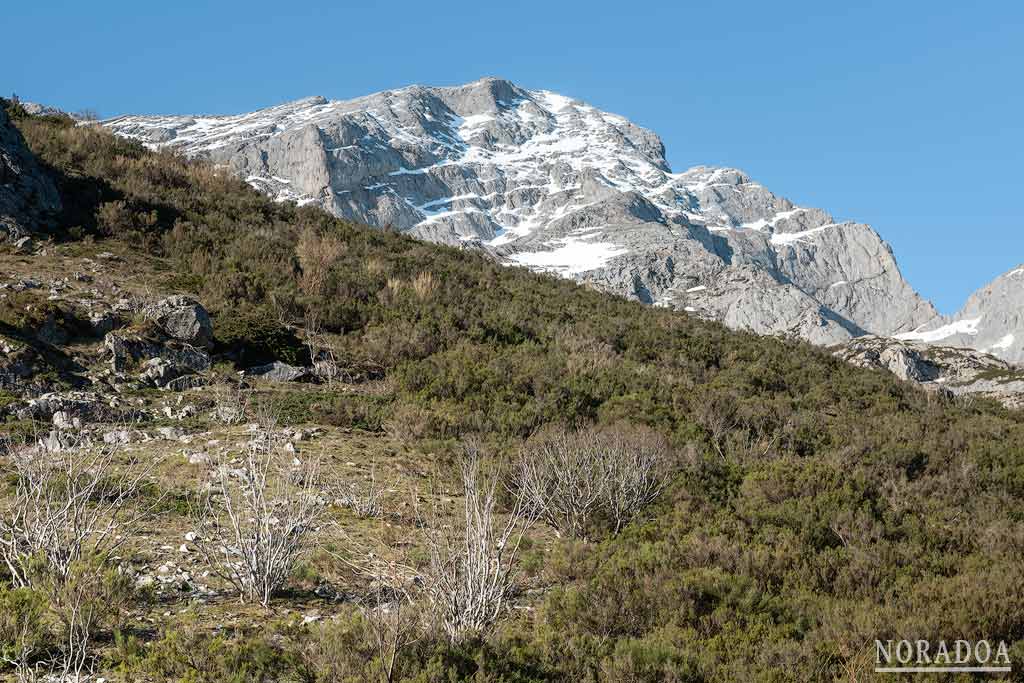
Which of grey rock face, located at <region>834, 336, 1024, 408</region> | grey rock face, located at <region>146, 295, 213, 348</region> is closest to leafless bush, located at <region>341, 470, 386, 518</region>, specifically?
grey rock face, located at <region>146, 295, 213, 348</region>

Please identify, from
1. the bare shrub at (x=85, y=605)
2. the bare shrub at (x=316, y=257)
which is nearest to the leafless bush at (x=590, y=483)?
the bare shrub at (x=85, y=605)

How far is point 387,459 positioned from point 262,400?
2.92 m

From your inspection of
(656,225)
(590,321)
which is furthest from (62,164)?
(656,225)

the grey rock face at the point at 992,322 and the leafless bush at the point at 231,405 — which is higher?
the grey rock face at the point at 992,322

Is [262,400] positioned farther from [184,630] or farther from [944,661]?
[944,661]

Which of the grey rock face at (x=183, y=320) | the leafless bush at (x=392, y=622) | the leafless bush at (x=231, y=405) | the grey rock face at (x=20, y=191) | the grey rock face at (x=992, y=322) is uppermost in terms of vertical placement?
the grey rock face at (x=992, y=322)

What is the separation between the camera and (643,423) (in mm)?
11516

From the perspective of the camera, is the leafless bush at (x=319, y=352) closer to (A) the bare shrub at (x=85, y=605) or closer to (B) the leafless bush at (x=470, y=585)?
(A) the bare shrub at (x=85, y=605)

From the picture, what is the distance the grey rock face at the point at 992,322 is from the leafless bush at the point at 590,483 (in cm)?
16574

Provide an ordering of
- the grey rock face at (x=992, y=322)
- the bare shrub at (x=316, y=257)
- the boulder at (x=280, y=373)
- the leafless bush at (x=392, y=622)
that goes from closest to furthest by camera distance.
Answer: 1. the leafless bush at (x=392, y=622)
2. the boulder at (x=280, y=373)
3. the bare shrub at (x=316, y=257)
4. the grey rock face at (x=992, y=322)

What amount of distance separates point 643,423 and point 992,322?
183063mm

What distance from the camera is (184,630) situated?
199 inches

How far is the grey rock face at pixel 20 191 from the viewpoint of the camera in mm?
16203
